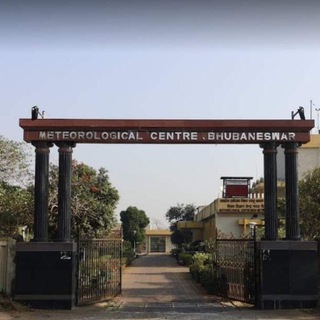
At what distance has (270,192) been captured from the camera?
16.4 meters

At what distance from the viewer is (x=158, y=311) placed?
15.8 meters

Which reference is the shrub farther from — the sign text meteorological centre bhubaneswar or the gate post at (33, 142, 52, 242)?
the sign text meteorological centre bhubaneswar

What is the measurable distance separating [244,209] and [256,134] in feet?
82.0

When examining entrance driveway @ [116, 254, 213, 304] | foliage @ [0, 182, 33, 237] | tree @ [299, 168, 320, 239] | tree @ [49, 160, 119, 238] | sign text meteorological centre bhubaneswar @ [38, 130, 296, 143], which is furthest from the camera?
tree @ [49, 160, 119, 238]

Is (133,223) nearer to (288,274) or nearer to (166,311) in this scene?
(166,311)

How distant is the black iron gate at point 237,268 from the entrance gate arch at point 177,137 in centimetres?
113

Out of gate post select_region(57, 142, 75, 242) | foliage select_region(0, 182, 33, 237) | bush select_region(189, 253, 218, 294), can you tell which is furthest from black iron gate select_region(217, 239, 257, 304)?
foliage select_region(0, 182, 33, 237)

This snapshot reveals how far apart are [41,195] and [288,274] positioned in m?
6.93

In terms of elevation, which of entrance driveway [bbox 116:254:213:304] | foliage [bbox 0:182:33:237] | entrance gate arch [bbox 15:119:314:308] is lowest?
entrance driveway [bbox 116:254:213:304]

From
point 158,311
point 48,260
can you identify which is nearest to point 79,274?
point 48,260

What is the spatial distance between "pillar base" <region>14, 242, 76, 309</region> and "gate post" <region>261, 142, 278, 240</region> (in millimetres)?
5327

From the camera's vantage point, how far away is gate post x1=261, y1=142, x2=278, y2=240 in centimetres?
1631

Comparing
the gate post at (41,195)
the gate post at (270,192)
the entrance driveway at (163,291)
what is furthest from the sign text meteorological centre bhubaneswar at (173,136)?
the entrance driveway at (163,291)

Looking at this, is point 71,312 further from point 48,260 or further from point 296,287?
point 296,287
